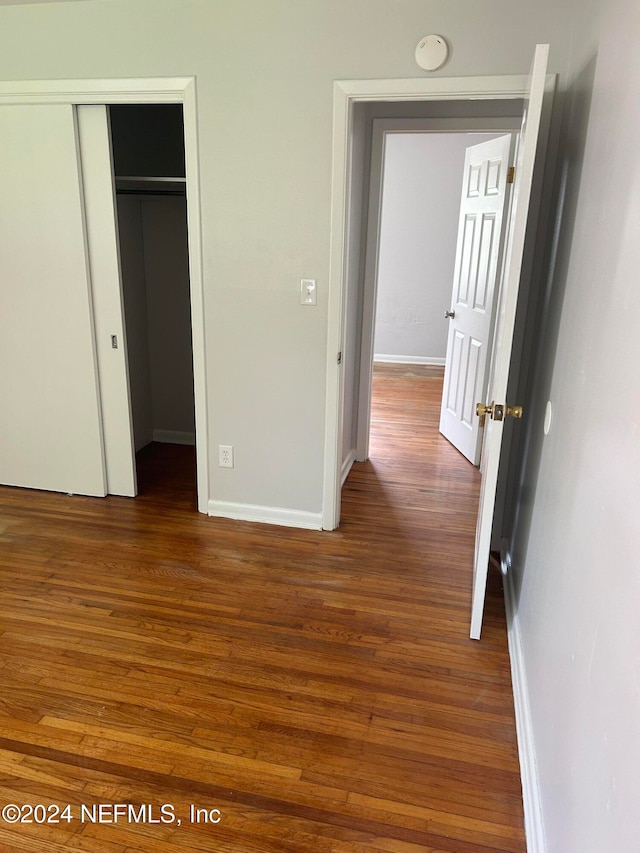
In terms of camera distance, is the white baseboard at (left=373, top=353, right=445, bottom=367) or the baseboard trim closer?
the baseboard trim

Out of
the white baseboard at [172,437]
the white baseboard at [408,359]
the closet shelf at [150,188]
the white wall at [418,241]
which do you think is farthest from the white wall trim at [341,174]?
the white baseboard at [408,359]

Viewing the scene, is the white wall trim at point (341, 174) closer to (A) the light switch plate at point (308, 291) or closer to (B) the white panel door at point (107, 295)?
(A) the light switch plate at point (308, 291)

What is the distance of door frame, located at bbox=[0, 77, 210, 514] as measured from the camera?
2807 mm

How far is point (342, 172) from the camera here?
8.98 ft

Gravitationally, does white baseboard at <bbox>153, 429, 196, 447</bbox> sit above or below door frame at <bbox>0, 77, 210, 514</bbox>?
below

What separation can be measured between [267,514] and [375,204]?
2.05 meters

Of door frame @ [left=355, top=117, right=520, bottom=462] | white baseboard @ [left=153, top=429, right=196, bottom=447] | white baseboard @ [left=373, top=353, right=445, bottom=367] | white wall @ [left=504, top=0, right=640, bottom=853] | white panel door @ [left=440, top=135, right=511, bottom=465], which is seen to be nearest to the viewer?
white wall @ [left=504, top=0, right=640, bottom=853]

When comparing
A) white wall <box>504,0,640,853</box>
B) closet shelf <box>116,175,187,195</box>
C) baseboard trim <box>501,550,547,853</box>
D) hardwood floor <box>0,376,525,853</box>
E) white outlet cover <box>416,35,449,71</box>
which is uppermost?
white outlet cover <box>416,35,449,71</box>

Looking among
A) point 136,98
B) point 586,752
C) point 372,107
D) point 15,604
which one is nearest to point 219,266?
point 136,98

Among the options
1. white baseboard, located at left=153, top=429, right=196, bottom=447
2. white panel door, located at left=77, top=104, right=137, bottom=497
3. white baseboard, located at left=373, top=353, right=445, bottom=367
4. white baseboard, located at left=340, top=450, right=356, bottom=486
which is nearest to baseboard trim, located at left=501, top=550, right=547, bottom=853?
white baseboard, located at left=340, top=450, right=356, bottom=486

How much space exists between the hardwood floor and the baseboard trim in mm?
41

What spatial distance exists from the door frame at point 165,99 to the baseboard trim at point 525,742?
190 centimetres

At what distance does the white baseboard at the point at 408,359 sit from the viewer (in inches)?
291

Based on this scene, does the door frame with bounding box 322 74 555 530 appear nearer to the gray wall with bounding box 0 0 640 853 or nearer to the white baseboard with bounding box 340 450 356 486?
the gray wall with bounding box 0 0 640 853
